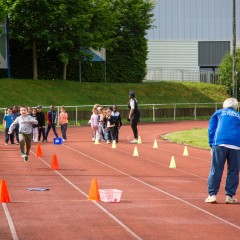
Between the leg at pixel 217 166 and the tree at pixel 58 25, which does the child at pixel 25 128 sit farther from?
the tree at pixel 58 25

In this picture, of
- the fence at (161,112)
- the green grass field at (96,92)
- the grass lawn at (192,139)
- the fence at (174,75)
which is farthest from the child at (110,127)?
the fence at (174,75)

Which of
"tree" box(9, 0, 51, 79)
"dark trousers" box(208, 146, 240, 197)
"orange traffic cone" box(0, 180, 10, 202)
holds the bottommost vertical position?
"orange traffic cone" box(0, 180, 10, 202)

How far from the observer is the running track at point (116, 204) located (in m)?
11.4

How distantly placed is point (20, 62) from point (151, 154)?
139ft

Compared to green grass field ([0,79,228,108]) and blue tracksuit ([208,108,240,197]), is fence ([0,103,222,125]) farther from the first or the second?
blue tracksuit ([208,108,240,197])

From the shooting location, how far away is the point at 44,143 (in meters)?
35.7

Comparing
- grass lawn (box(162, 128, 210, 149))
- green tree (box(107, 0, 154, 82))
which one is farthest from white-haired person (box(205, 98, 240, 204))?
green tree (box(107, 0, 154, 82))

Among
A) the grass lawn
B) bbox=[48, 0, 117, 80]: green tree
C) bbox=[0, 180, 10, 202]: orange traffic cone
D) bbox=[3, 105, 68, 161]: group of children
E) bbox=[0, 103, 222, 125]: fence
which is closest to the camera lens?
bbox=[0, 180, 10, 202]: orange traffic cone

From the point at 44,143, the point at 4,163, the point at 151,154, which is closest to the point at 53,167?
the point at 4,163

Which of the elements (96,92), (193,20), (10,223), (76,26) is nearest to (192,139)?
(10,223)

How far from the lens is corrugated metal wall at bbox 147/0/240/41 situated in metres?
89.8

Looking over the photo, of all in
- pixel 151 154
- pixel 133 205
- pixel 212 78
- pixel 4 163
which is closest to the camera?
pixel 133 205

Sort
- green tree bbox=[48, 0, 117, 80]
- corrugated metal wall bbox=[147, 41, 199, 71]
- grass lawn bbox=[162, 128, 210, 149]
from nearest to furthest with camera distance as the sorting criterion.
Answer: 1. grass lawn bbox=[162, 128, 210, 149]
2. green tree bbox=[48, 0, 117, 80]
3. corrugated metal wall bbox=[147, 41, 199, 71]

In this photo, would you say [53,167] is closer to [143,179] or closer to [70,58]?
[143,179]
